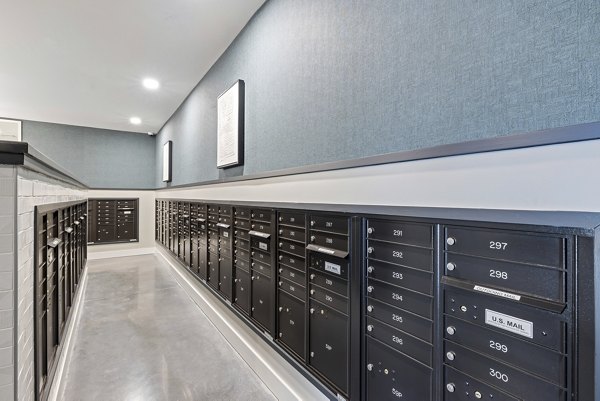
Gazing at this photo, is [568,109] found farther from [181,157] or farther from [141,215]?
[141,215]

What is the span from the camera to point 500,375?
27.9 inches

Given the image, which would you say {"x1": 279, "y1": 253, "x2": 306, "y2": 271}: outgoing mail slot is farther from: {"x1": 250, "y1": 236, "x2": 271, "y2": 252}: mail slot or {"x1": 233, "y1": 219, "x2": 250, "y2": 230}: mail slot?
{"x1": 233, "y1": 219, "x2": 250, "y2": 230}: mail slot

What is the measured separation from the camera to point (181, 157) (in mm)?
4547

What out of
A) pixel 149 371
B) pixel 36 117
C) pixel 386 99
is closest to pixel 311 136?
pixel 386 99

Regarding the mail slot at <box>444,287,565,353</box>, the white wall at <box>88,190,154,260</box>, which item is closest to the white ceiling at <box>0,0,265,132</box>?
the white wall at <box>88,190,154,260</box>

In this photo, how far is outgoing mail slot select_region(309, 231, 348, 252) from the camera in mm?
1204

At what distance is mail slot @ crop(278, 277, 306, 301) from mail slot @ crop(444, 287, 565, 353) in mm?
791

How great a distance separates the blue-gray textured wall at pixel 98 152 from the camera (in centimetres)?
564

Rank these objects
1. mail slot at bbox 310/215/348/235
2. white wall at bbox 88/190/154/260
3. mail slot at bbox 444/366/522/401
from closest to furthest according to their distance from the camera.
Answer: mail slot at bbox 444/366/522/401 < mail slot at bbox 310/215/348/235 < white wall at bbox 88/190/154/260

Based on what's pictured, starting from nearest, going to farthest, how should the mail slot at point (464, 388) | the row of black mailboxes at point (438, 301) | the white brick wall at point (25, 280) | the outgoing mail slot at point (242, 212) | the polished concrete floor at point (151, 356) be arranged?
the row of black mailboxes at point (438, 301) → the mail slot at point (464, 388) → the white brick wall at point (25, 280) → the polished concrete floor at point (151, 356) → the outgoing mail slot at point (242, 212)

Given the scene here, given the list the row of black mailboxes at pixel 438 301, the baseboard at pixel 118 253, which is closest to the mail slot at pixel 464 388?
the row of black mailboxes at pixel 438 301

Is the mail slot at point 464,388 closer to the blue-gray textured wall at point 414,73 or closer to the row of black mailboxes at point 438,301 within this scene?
the row of black mailboxes at point 438,301

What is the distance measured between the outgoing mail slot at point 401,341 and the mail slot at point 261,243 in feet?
2.79

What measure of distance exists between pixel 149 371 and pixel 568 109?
96.2 inches
